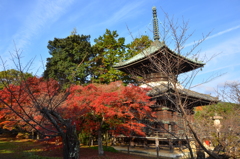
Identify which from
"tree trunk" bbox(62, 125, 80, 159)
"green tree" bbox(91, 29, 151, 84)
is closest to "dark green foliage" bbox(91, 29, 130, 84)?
"green tree" bbox(91, 29, 151, 84)

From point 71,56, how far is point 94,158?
658 inches

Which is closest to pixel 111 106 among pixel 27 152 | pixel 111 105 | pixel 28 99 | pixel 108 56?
pixel 111 105

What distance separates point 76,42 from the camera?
2495 cm

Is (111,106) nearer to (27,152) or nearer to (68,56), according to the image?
(27,152)

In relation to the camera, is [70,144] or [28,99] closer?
[70,144]

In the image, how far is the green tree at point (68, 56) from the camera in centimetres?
2252

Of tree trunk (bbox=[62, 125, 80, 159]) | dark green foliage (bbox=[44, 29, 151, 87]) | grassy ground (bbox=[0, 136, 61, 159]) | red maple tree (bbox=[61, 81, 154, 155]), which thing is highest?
dark green foliage (bbox=[44, 29, 151, 87])

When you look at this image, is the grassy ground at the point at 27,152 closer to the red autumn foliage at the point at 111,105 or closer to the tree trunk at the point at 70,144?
the red autumn foliage at the point at 111,105

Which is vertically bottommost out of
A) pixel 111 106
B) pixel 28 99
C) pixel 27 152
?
pixel 27 152

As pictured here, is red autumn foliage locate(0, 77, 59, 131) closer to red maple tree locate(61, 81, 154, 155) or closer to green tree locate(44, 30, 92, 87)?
red maple tree locate(61, 81, 154, 155)

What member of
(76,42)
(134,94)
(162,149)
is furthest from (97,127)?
(76,42)

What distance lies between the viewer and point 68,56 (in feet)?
77.7

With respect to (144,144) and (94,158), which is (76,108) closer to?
(94,158)

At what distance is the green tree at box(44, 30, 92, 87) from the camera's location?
73.9 feet
